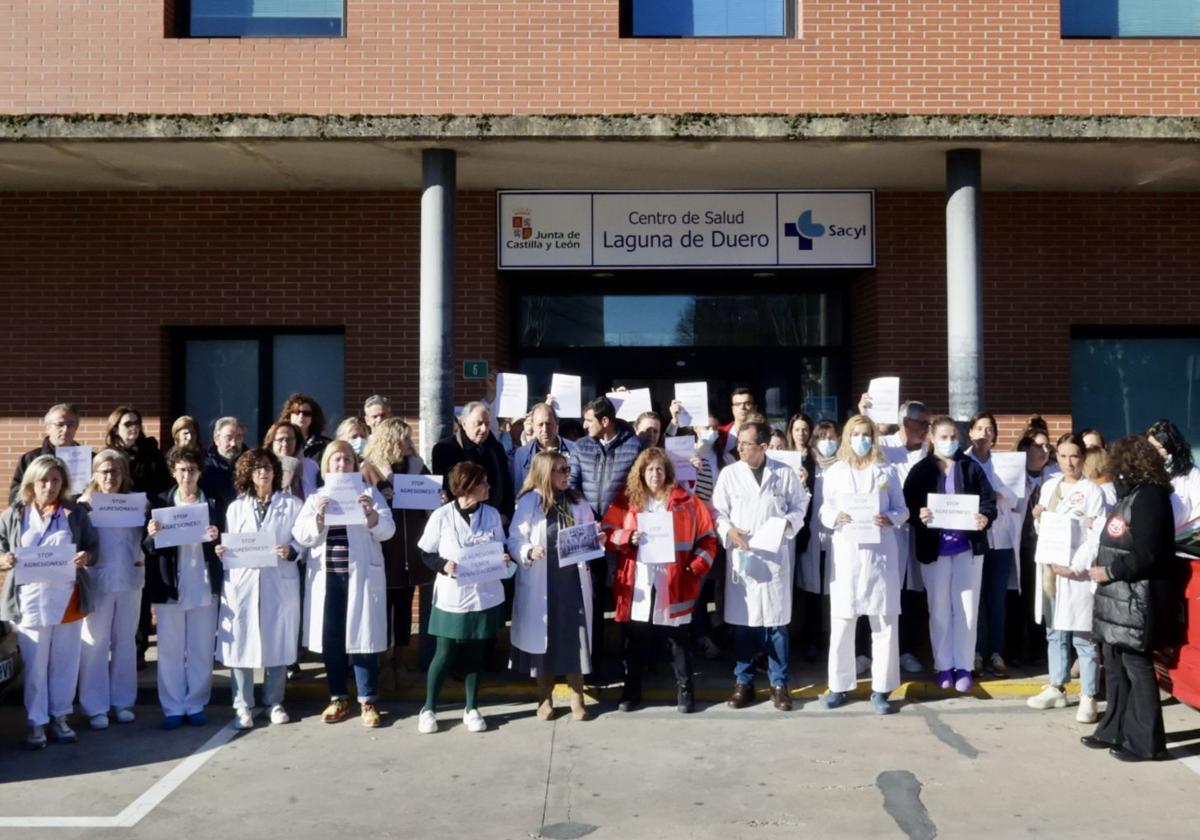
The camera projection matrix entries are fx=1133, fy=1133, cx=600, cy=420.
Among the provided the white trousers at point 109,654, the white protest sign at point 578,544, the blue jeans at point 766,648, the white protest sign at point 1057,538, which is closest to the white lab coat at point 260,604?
the white trousers at point 109,654

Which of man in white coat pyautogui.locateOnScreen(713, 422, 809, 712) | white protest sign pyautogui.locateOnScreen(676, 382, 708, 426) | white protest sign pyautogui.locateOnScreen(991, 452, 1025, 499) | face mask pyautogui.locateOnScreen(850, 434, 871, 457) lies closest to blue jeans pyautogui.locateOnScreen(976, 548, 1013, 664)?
white protest sign pyautogui.locateOnScreen(991, 452, 1025, 499)

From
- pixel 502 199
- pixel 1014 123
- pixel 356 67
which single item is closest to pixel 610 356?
pixel 502 199

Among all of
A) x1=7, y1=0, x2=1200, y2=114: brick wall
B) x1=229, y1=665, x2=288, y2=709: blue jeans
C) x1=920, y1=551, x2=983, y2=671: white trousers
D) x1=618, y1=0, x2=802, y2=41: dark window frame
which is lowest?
x1=229, y1=665, x2=288, y2=709: blue jeans

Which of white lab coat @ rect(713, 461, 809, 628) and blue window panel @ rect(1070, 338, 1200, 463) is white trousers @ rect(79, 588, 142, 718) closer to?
white lab coat @ rect(713, 461, 809, 628)

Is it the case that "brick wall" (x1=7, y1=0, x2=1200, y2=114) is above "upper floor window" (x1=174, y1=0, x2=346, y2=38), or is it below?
below

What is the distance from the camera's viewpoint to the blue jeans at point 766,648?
7.58 meters

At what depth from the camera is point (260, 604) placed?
23.8 feet

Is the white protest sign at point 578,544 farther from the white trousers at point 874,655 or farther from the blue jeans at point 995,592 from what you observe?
the blue jeans at point 995,592

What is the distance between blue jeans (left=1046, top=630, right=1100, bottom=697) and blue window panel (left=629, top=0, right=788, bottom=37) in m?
6.10

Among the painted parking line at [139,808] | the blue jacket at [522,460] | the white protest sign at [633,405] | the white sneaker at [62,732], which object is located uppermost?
the white protest sign at [633,405]

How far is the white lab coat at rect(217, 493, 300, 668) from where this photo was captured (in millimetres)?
7211

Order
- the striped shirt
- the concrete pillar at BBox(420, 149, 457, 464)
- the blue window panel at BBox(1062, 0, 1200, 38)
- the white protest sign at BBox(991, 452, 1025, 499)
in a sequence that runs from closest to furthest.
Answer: the striped shirt < the white protest sign at BBox(991, 452, 1025, 499) < the concrete pillar at BBox(420, 149, 457, 464) < the blue window panel at BBox(1062, 0, 1200, 38)

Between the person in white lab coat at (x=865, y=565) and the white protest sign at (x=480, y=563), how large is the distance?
2.18 m

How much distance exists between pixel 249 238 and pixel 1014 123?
698cm
